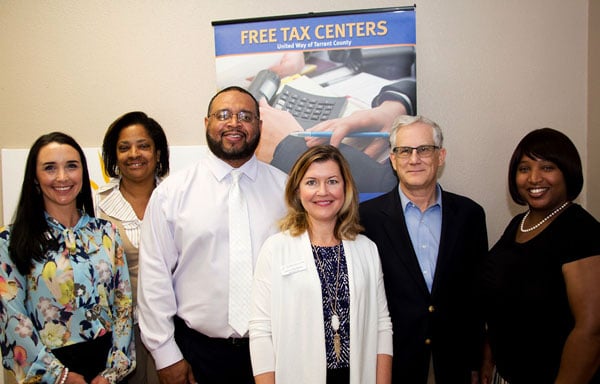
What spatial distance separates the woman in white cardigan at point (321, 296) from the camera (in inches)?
64.5

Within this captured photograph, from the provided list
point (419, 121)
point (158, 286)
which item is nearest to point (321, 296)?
point (158, 286)

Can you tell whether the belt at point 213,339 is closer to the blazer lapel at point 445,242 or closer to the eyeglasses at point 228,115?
the blazer lapel at point 445,242

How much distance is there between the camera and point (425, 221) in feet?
6.58

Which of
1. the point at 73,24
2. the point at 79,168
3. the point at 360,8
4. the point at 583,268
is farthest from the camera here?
the point at 73,24

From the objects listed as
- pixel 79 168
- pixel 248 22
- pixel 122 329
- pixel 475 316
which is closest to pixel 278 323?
pixel 122 329

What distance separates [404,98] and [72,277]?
1.95 m

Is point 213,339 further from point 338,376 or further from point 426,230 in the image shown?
point 426,230

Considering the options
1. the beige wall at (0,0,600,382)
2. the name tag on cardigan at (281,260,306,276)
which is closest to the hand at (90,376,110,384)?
the name tag on cardigan at (281,260,306,276)

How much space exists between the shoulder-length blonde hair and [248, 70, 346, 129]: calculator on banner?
771mm

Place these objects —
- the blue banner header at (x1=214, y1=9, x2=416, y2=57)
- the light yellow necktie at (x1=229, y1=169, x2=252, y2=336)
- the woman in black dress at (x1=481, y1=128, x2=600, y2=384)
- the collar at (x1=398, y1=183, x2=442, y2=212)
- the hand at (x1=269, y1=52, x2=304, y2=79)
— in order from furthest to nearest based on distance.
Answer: the hand at (x1=269, y1=52, x2=304, y2=79) < the blue banner header at (x1=214, y1=9, x2=416, y2=57) < the collar at (x1=398, y1=183, x2=442, y2=212) < the light yellow necktie at (x1=229, y1=169, x2=252, y2=336) < the woman in black dress at (x1=481, y1=128, x2=600, y2=384)

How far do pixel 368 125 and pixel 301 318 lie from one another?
4.30 feet

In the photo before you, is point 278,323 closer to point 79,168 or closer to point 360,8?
point 79,168

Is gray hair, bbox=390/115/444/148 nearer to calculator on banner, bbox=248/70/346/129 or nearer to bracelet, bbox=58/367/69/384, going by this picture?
calculator on banner, bbox=248/70/346/129

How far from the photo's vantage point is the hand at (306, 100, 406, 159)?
2455 mm
